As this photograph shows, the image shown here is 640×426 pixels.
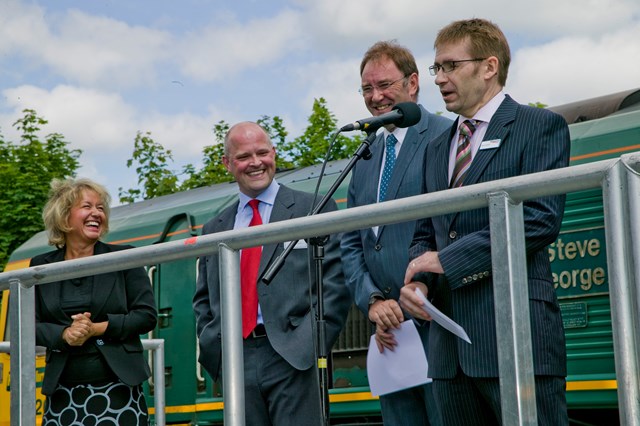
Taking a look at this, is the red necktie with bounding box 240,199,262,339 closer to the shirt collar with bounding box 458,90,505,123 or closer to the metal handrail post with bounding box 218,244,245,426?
the metal handrail post with bounding box 218,244,245,426

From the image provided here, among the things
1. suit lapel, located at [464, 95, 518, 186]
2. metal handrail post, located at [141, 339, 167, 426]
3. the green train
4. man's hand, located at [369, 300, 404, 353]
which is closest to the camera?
suit lapel, located at [464, 95, 518, 186]

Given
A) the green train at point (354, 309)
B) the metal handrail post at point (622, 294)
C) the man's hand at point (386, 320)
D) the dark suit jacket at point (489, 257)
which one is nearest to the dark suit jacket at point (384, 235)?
the man's hand at point (386, 320)

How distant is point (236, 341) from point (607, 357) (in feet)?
11.7

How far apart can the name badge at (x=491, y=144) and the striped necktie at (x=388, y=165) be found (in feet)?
3.01

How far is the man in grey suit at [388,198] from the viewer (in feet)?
12.4

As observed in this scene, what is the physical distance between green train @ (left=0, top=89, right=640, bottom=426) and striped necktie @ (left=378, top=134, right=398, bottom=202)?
214 centimetres

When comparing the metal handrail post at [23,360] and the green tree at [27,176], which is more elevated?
the green tree at [27,176]

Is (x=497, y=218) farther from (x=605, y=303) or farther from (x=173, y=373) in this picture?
(x=173, y=373)

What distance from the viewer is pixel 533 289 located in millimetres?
3049

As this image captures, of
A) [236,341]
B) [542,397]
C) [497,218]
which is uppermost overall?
[497,218]

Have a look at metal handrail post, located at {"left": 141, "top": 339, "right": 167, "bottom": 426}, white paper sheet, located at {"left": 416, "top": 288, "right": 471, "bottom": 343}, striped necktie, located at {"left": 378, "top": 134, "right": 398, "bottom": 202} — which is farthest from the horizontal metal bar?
metal handrail post, located at {"left": 141, "top": 339, "right": 167, "bottom": 426}

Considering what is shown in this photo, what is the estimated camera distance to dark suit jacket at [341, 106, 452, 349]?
3.92 meters

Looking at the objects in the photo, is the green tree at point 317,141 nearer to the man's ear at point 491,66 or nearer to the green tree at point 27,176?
the green tree at point 27,176

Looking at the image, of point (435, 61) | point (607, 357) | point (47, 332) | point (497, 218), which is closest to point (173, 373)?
point (607, 357)
